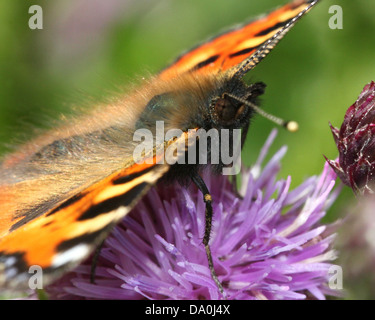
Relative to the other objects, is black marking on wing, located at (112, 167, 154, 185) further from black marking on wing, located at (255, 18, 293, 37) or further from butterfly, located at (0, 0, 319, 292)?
black marking on wing, located at (255, 18, 293, 37)

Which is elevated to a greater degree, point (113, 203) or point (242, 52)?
point (242, 52)

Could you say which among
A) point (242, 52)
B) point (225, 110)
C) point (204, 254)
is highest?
point (242, 52)

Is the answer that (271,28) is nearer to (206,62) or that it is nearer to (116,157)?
(206,62)

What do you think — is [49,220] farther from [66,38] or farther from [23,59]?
[66,38]

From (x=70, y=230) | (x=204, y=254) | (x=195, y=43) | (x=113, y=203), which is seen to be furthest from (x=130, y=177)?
(x=195, y=43)

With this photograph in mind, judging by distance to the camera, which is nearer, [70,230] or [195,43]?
[70,230]

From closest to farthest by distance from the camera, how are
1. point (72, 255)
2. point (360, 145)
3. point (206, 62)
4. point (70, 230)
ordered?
point (72, 255)
point (70, 230)
point (360, 145)
point (206, 62)
